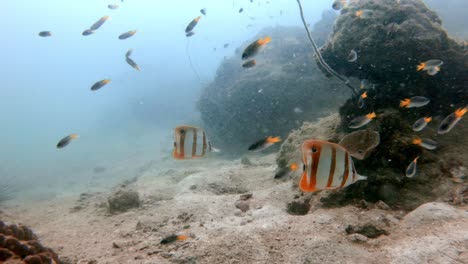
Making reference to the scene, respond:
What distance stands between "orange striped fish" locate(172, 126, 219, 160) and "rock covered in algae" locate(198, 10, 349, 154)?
11014 mm

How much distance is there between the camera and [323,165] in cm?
194

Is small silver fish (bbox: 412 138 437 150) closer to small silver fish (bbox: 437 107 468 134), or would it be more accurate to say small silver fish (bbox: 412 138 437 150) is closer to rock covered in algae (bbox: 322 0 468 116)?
small silver fish (bbox: 437 107 468 134)

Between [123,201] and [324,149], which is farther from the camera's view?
[123,201]

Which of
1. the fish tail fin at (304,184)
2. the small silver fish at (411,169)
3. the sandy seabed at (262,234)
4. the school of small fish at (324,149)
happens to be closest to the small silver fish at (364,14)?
the school of small fish at (324,149)

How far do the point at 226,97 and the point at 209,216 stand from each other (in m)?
12.9

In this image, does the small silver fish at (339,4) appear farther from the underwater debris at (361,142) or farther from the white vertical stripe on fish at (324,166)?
the white vertical stripe on fish at (324,166)

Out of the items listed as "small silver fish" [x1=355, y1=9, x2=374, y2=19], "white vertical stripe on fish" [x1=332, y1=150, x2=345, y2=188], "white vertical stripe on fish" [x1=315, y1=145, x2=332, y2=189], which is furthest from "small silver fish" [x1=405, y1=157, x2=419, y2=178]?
"small silver fish" [x1=355, y1=9, x2=374, y2=19]

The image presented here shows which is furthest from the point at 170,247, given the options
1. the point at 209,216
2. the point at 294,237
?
the point at 294,237

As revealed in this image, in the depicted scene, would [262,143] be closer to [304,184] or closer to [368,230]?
[368,230]

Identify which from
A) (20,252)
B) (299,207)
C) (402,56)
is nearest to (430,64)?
(402,56)

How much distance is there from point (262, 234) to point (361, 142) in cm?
218

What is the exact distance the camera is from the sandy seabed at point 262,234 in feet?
8.28

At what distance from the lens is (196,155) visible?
3174 mm

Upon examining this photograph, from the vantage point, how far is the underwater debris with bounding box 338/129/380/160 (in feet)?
13.3
